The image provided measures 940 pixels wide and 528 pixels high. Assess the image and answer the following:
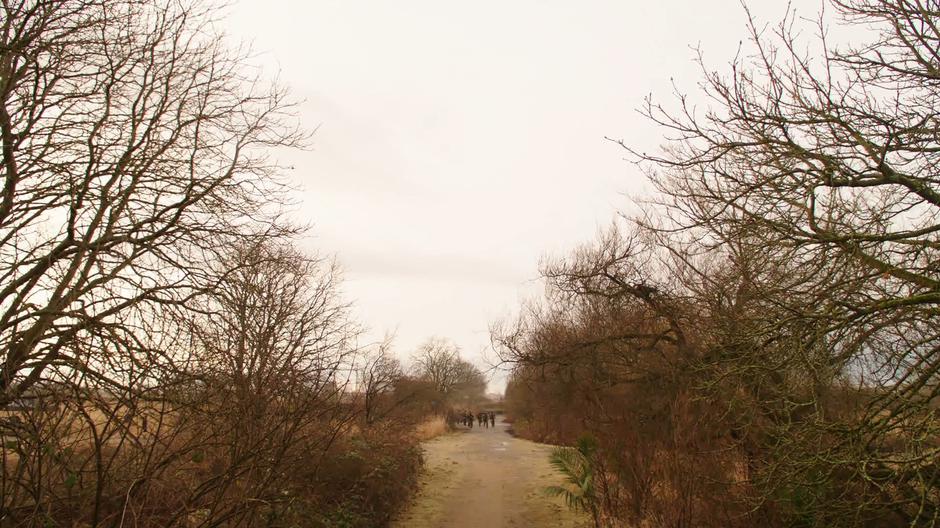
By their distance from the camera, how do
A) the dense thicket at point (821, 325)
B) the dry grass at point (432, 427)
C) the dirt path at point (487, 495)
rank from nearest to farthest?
the dense thicket at point (821, 325) → the dirt path at point (487, 495) → the dry grass at point (432, 427)

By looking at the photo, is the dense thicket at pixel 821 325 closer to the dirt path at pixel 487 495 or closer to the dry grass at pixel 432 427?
the dirt path at pixel 487 495

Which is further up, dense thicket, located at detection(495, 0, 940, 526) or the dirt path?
dense thicket, located at detection(495, 0, 940, 526)

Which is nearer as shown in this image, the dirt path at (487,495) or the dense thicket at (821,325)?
the dense thicket at (821,325)

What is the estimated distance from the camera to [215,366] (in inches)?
200

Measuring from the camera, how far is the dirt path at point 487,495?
12.5 metres

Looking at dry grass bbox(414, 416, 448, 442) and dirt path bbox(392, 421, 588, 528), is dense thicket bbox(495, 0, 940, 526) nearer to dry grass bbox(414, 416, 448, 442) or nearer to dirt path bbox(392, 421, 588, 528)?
dirt path bbox(392, 421, 588, 528)

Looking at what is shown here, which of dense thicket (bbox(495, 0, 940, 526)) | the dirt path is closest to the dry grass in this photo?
the dirt path

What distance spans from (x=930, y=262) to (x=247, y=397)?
6.84 metres

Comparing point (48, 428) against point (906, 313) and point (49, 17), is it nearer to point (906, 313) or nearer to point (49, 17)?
point (49, 17)

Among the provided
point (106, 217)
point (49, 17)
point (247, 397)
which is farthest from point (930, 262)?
point (49, 17)

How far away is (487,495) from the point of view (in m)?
15.6

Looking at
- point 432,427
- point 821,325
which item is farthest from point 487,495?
point 432,427

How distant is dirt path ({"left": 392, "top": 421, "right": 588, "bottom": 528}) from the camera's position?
1245cm

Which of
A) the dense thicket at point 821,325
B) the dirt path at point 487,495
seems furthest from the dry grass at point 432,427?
A: the dense thicket at point 821,325
